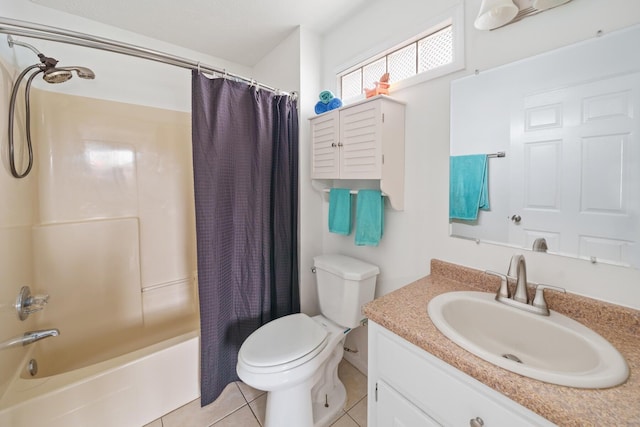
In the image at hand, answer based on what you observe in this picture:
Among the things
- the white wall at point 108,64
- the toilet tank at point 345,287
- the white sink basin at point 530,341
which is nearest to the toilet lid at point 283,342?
the toilet tank at point 345,287

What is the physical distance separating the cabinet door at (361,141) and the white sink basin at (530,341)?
2.33 ft

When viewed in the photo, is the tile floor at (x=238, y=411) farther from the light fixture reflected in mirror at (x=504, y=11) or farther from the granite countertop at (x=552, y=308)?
the light fixture reflected in mirror at (x=504, y=11)

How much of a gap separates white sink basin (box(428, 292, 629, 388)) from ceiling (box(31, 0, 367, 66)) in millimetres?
1737

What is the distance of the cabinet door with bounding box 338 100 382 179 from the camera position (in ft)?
4.26

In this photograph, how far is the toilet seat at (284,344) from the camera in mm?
1134

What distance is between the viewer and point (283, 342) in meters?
1.26

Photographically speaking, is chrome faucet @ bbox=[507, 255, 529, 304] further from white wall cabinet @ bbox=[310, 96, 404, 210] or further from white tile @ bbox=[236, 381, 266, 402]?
white tile @ bbox=[236, 381, 266, 402]

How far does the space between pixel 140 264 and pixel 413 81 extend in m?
2.18

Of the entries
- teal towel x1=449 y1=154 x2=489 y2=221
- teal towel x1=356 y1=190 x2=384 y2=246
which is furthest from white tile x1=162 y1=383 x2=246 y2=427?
teal towel x1=449 y1=154 x2=489 y2=221

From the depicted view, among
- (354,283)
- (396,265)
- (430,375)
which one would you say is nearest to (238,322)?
(354,283)

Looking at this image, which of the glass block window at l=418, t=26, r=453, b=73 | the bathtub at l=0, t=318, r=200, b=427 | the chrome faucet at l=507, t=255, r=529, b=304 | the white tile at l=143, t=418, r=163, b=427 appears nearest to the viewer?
the chrome faucet at l=507, t=255, r=529, b=304

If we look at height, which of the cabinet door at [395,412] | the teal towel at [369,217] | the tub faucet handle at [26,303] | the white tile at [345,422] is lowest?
the white tile at [345,422]

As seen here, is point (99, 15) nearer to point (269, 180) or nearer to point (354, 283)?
point (269, 180)

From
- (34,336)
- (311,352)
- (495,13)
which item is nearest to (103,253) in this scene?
(34,336)
